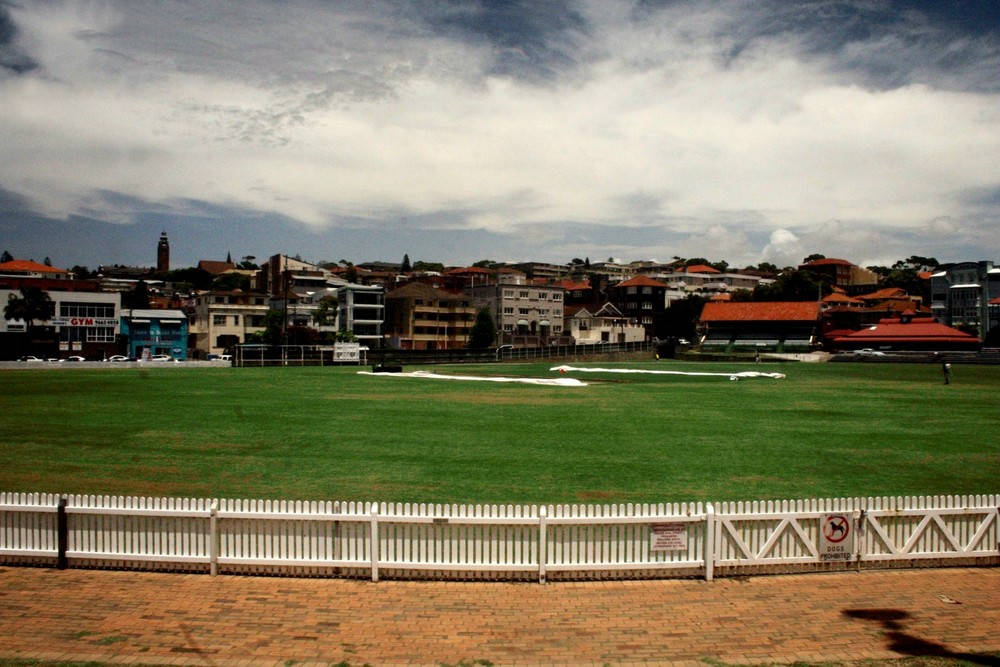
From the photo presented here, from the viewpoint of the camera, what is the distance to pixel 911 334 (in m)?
106

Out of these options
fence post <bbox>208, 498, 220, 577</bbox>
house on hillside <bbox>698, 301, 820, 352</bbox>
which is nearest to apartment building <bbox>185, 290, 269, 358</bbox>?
house on hillside <bbox>698, 301, 820, 352</bbox>

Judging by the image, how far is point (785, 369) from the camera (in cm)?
7819

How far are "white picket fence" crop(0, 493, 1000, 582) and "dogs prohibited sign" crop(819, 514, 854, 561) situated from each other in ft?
0.17

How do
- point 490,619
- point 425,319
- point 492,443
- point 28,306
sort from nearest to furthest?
point 490,619, point 492,443, point 28,306, point 425,319

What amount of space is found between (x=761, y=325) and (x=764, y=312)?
2.12 m

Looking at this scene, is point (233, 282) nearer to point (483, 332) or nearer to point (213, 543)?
point (483, 332)

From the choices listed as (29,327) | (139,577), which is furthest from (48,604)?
(29,327)

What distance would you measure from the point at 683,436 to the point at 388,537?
17.4 meters

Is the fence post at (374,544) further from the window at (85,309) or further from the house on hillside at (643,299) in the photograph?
the house on hillside at (643,299)

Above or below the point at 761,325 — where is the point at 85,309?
above

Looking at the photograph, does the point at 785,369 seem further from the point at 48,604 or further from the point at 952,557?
the point at 48,604

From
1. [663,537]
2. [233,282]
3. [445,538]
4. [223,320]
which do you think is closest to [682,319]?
[223,320]

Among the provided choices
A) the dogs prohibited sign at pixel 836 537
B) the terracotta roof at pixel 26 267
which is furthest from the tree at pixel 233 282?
the dogs prohibited sign at pixel 836 537

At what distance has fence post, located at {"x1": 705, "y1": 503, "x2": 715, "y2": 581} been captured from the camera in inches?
527
